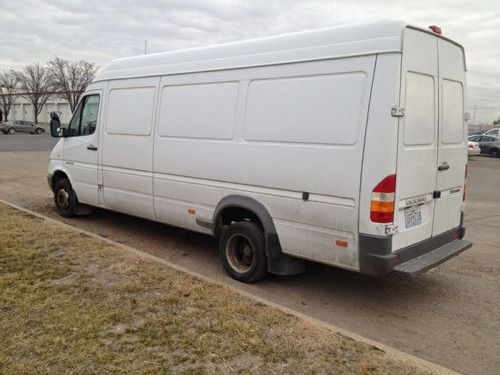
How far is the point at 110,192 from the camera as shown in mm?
7098

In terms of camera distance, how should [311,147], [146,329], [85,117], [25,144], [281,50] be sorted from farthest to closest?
[25,144], [85,117], [281,50], [311,147], [146,329]

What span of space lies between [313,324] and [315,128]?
1.78 m

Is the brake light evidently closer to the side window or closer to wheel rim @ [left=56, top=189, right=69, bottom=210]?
the side window

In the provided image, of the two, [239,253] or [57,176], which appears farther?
[57,176]

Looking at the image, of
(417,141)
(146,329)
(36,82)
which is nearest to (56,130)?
(146,329)

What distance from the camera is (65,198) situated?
8.15 metres

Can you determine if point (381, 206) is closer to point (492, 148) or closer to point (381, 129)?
point (381, 129)

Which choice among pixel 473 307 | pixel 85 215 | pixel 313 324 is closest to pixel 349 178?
pixel 313 324

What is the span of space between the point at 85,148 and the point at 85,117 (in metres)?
0.52

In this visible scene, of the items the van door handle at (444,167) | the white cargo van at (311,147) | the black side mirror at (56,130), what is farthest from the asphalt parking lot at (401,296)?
the black side mirror at (56,130)

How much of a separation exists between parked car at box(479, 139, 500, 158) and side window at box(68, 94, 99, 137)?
29.6 meters

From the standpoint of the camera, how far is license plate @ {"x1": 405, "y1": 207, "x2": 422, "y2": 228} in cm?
438

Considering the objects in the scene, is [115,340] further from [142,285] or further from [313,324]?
[313,324]

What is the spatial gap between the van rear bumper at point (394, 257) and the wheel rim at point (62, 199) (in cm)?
567
